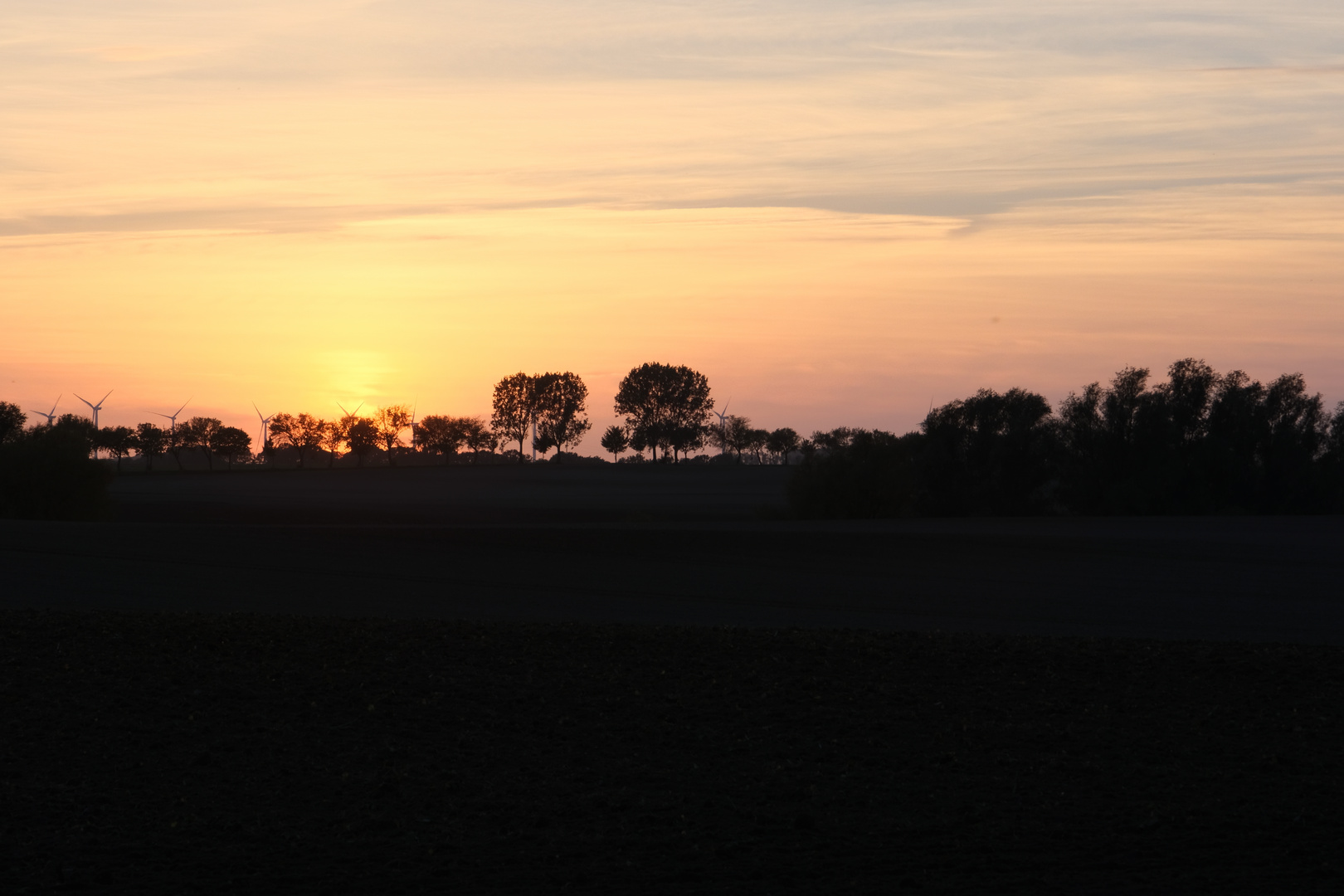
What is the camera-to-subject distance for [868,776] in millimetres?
11227

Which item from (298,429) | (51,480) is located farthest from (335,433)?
(51,480)

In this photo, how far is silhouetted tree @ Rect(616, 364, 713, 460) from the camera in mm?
187375

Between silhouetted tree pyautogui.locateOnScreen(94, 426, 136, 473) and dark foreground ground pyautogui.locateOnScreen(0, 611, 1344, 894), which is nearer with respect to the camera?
dark foreground ground pyautogui.locateOnScreen(0, 611, 1344, 894)

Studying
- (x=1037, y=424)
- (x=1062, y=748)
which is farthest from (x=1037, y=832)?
(x=1037, y=424)

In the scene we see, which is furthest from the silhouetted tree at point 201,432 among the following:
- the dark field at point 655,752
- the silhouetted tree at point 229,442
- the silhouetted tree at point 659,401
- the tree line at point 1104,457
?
the dark field at point 655,752

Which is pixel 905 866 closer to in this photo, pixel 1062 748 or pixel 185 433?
pixel 1062 748

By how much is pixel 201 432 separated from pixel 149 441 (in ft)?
56.4

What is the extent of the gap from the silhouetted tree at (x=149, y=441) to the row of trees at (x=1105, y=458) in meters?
116

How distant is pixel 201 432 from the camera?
18200 centimetres

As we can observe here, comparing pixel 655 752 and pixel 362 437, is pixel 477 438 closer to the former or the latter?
pixel 362 437

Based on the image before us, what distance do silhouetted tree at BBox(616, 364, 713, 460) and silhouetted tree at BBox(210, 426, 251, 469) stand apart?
55.5 meters

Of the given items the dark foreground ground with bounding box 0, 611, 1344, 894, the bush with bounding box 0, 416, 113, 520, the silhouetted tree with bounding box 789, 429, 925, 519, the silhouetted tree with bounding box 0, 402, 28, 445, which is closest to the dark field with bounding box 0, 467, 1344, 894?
the dark foreground ground with bounding box 0, 611, 1344, 894

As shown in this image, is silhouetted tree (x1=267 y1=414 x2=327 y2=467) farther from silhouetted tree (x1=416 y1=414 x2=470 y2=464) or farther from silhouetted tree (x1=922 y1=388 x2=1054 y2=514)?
silhouetted tree (x1=922 y1=388 x2=1054 y2=514)

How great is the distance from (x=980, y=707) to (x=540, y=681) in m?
4.90
